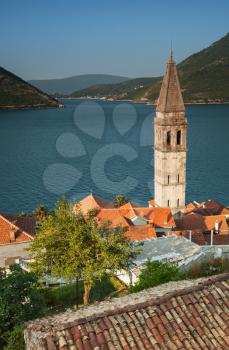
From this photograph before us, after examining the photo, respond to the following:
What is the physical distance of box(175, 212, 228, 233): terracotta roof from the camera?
4019 centimetres

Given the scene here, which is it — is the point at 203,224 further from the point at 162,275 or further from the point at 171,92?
the point at 162,275

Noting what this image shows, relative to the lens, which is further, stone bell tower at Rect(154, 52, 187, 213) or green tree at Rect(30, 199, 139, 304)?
stone bell tower at Rect(154, 52, 187, 213)

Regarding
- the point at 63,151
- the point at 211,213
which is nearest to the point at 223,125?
the point at 63,151

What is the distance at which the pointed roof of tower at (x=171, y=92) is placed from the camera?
43.9 m

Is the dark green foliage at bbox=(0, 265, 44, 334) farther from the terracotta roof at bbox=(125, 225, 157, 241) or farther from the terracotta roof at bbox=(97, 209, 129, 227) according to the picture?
the terracotta roof at bbox=(97, 209, 129, 227)

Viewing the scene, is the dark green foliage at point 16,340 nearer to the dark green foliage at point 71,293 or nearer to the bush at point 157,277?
the bush at point 157,277

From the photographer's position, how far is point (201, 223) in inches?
1608

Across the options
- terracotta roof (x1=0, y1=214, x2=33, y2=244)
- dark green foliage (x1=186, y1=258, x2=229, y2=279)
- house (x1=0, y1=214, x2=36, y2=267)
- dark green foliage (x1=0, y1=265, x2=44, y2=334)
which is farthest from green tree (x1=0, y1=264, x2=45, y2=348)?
terracotta roof (x1=0, y1=214, x2=33, y2=244)

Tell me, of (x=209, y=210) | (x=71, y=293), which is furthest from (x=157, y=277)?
(x=209, y=210)

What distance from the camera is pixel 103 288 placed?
23.2 meters

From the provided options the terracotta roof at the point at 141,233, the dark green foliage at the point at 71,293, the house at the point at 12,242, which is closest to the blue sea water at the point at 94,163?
the terracotta roof at the point at 141,233

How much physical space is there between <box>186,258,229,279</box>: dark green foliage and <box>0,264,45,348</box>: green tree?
6515mm

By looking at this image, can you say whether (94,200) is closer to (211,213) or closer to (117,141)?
(211,213)

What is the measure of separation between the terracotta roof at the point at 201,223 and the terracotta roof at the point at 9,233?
15734 mm
